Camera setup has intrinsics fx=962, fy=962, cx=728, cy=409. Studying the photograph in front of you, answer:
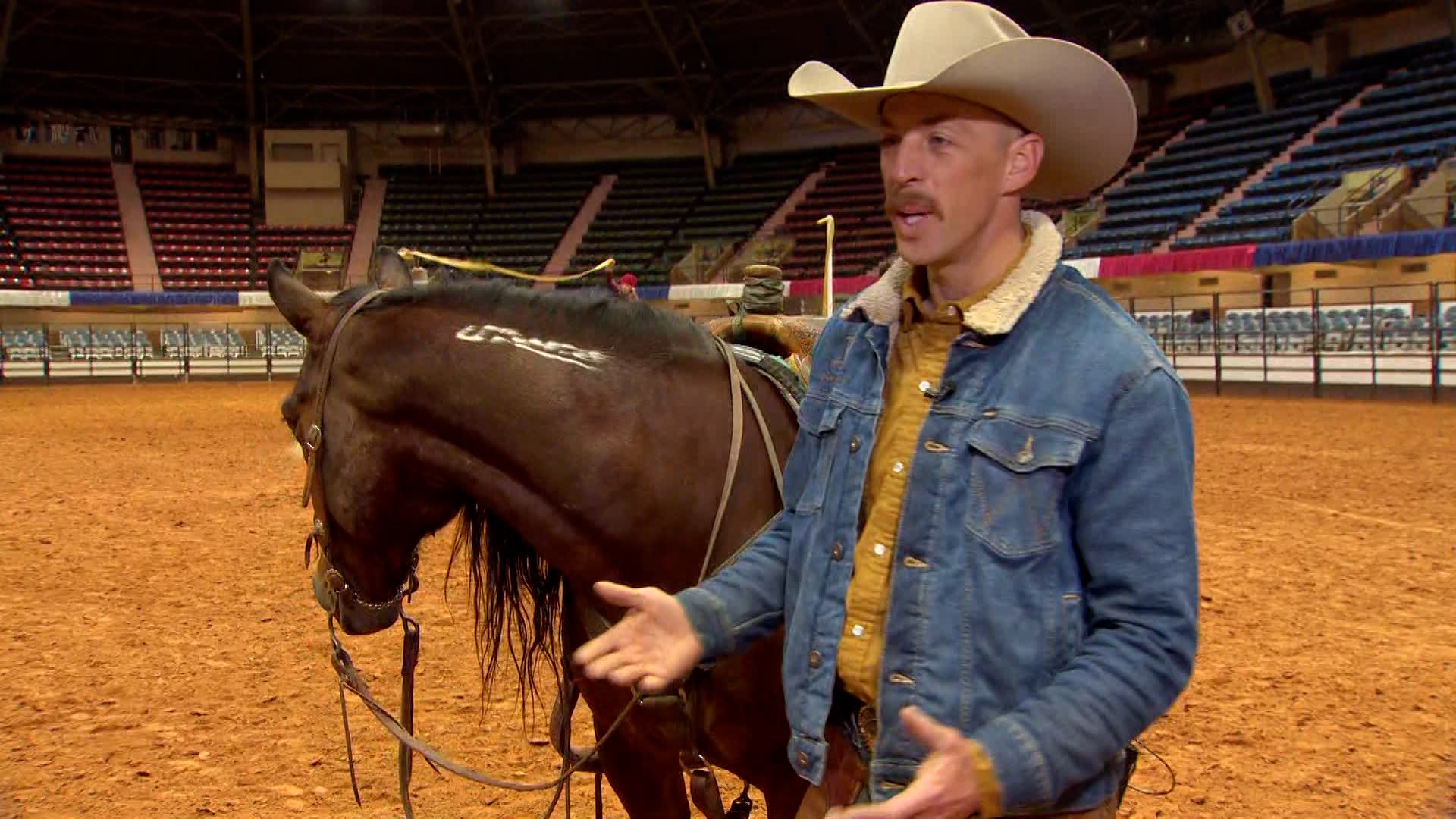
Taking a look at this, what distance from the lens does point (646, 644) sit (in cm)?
128

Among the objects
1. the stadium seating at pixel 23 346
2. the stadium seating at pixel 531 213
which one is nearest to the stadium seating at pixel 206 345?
the stadium seating at pixel 23 346

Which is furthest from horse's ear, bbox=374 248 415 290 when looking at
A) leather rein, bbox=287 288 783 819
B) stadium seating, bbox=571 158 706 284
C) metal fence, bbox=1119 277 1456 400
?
stadium seating, bbox=571 158 706 284

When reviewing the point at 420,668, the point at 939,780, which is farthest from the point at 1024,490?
the point at 420,668

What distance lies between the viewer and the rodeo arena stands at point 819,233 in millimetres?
16672

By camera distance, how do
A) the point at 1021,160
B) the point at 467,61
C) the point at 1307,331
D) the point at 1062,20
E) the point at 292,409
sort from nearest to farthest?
the point at 1021,160, the point at 292,409, the point at 1307,331, the point at 1062,20, the point at 467,61

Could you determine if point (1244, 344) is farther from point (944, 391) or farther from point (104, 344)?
point (104, 344)

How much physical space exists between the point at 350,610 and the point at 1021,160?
172cm

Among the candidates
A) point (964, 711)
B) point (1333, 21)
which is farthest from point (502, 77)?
point (964, 711)

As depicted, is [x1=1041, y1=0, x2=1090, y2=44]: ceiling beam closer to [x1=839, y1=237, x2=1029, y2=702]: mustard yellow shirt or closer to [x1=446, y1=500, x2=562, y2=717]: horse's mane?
[x1=446, y1=500, x2=562, y2=717]: horse's mane

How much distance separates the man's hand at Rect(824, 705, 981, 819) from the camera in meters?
0.96

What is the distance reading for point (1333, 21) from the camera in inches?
955

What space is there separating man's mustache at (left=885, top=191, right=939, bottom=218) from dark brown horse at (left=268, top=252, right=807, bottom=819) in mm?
967

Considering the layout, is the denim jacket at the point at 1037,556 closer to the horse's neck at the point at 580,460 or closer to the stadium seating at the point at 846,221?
the horse's neck at the point at 580,460

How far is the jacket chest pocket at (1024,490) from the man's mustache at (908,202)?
0.27 metres
